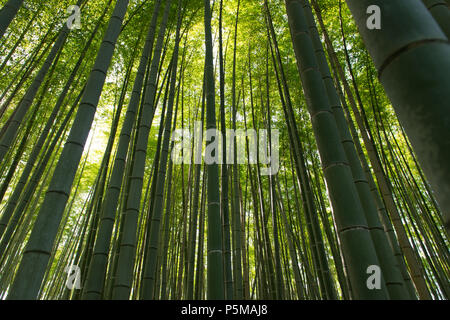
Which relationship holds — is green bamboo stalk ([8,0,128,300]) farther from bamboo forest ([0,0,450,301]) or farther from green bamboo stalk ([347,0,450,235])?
green bamboo stalk ([347,0,450,235])

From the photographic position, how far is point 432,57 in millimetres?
465

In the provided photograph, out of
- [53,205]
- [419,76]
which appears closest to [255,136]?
[53,205]

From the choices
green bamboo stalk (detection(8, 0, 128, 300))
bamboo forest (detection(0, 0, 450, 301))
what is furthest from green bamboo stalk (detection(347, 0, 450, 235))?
green bamboo stalk (detection(8, 0, 128, 300))

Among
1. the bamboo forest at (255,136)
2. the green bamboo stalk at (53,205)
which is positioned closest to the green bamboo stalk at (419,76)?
the bamboo forest at (255,136)

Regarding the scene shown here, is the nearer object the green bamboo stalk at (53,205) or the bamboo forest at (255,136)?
the bamboo forest at (255,136)

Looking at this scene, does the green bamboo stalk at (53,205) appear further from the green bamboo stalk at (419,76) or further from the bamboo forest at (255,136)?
the green bamboo stalk at (419,76)

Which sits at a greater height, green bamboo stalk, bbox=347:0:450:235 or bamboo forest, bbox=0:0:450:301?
bamboo forest, bbox=0:0:450:301

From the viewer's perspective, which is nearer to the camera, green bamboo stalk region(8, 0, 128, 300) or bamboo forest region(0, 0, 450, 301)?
bamboo forest region(0, 0, 450, 301)

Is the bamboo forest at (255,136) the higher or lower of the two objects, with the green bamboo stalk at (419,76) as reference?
higher

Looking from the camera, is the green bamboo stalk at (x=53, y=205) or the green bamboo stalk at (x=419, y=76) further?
the green bamboo stalk at (x=53, y=205)

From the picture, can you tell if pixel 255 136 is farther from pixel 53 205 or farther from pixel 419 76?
pixel 419 76

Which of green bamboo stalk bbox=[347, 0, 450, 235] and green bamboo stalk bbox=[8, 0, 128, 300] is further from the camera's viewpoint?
green bamboo stalk bbox=[8, 0, 128, 300]
